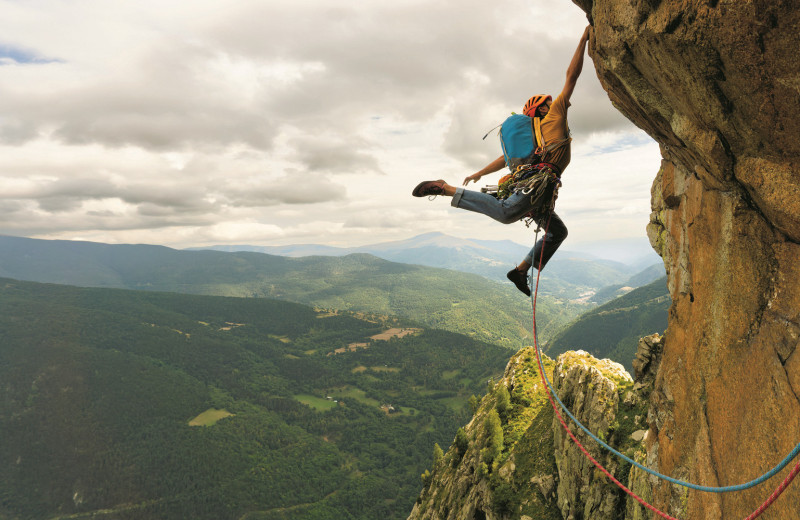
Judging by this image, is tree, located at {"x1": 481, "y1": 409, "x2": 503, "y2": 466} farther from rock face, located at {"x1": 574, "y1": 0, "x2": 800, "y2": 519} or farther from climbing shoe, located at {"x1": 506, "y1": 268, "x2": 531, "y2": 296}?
rock face, located at {"x1": 574, "y1": 0, "x2": 800, "y2": 519}

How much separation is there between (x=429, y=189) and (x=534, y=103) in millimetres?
2531

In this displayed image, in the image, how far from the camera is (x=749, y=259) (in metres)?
4.58

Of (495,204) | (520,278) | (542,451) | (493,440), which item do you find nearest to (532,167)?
(495,204)

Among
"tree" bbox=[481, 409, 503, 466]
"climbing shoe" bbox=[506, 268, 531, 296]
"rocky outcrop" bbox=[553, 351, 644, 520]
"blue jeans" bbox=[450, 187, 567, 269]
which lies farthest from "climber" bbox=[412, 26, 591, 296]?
"tree" bbox=[481, 409, 503, 466]

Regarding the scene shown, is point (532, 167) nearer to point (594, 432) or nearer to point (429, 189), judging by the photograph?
point (429, 189)

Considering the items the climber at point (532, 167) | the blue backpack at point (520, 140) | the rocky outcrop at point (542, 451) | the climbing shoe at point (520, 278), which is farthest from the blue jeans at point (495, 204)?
the rocky outcrop at point (542, 451)

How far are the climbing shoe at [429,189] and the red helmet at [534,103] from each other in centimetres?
207

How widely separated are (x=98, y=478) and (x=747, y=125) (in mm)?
227876

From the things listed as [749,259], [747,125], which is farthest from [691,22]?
[749,259]

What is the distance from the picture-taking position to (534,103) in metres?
7.12

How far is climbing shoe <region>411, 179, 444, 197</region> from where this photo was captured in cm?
732

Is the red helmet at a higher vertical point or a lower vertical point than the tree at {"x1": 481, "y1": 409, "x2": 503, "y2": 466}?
higher

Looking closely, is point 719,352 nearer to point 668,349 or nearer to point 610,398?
point 668,349

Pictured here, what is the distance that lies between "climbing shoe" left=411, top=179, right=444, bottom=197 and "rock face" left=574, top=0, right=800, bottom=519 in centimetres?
310
